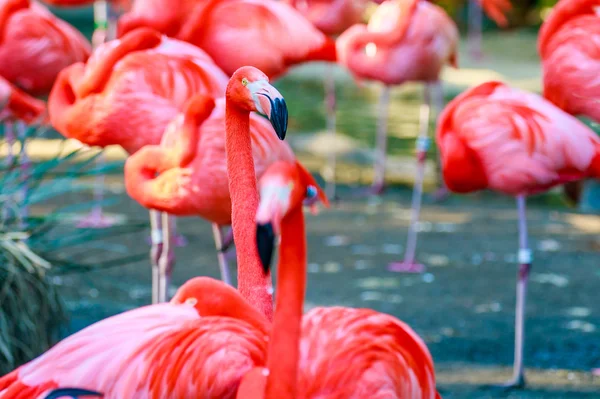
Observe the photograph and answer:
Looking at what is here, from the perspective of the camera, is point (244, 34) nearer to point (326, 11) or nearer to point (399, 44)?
point (399, 44)

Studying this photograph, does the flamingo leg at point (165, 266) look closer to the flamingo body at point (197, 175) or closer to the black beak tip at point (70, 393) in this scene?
the flamingo body at point (197, 175)

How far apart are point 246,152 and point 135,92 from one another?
1.29 m

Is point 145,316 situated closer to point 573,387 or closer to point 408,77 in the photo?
point 573,387

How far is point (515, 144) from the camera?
3701mm

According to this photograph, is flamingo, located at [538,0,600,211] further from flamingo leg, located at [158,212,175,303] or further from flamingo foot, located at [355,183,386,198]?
flamingo foot, located at [355,183,386,198]

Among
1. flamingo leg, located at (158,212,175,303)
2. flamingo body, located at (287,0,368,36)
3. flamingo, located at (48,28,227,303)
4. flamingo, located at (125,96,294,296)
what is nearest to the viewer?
flamingo, located at (125,96,294,296)

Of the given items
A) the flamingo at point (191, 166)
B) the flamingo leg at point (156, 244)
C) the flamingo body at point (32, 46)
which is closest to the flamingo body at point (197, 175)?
the flamingo at point (191, 166)

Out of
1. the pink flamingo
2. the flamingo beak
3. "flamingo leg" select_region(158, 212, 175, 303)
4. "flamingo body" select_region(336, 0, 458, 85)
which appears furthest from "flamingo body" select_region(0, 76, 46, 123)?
the flamingo beak

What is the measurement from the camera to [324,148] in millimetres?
7711

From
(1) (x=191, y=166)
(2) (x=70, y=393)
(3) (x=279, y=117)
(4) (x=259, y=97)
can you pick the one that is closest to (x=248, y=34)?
(1) (x=191, y=166)

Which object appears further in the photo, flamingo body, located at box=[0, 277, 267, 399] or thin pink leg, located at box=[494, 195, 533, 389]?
thin pink leg, located at box=[494, 195, 533, 389]

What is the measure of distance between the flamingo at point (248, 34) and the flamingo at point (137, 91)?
57 cm

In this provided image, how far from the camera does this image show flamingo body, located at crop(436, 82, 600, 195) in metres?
3.66

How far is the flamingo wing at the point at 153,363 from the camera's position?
7.06 feet
